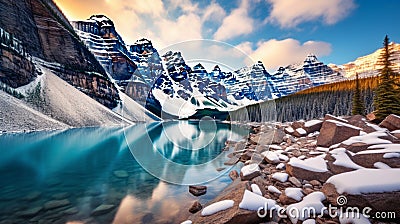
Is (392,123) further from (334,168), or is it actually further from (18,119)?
(18,119)

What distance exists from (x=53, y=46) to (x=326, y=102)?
326 feet

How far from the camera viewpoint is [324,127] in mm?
9031

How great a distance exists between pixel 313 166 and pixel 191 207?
384 centimetres

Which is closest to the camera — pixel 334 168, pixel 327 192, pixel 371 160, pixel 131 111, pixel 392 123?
pixel 327 192

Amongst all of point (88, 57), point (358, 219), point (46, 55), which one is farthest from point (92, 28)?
point (358, 219)

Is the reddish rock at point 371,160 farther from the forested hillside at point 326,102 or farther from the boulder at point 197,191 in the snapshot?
the forested hillside at point 326,102

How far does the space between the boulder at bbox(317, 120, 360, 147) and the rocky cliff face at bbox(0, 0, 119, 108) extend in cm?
6544

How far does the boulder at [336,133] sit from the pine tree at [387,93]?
753 centimetres

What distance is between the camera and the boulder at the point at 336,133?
7918 millimetres

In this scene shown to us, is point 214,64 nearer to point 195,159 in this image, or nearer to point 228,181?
point 228,181

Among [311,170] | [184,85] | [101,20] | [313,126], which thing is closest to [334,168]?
[311,170]

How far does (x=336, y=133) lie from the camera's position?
8281 mm

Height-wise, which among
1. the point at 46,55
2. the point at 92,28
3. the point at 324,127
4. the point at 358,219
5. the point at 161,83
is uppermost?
the point at 92,28

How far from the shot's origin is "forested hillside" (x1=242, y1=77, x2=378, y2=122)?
37284mm
